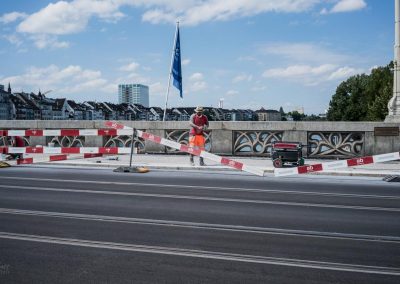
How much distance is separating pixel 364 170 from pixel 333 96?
331 ft

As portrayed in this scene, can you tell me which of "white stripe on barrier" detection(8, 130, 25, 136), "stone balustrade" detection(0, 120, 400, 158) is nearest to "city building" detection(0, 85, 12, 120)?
"stone balustrade" detection(0, 120, 400, 158)

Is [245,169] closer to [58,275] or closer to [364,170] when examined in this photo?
[364,170]

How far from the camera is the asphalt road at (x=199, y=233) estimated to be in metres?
4.50

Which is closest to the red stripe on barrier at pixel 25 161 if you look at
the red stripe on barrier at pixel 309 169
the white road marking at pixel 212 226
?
the white road marking at pixel 212 226

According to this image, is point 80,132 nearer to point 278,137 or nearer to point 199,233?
point 278,137

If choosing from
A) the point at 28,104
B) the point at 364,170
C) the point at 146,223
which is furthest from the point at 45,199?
the point at 28,104

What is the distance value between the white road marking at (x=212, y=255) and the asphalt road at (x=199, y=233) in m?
0.01

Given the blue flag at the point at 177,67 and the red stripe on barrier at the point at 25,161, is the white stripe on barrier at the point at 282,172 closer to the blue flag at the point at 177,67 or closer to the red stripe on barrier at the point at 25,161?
the red stripe on barrier at the point at 25,161

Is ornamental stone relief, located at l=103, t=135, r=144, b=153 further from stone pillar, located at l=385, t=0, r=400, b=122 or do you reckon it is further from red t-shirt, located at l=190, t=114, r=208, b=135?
stone pillar, located at l=385, t=0, r=400, b=122

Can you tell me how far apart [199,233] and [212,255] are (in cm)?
99

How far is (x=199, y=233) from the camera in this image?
6.03 meters

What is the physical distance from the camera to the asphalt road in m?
4.50

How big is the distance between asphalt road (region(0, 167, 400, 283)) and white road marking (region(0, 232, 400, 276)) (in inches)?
0.5

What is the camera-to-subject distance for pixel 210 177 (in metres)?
12.1
